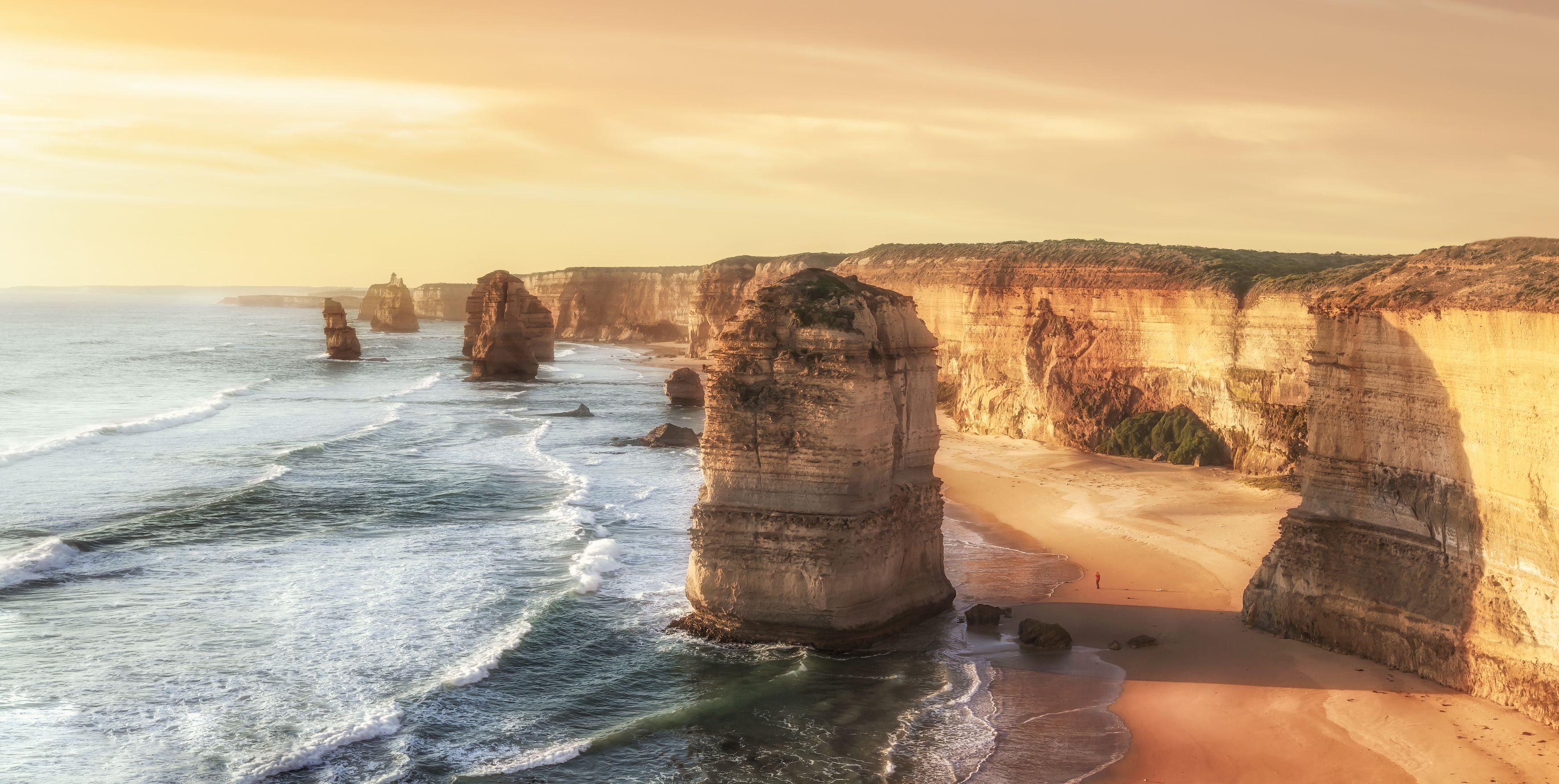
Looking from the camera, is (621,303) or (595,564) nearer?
(595,564)

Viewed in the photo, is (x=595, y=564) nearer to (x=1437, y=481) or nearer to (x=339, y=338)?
(x=1437, y=481)

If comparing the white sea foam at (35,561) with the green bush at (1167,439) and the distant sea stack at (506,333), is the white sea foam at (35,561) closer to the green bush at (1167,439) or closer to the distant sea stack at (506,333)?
the green bush at (1167,439)

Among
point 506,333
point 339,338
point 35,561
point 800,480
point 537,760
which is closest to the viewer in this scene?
point 537,760

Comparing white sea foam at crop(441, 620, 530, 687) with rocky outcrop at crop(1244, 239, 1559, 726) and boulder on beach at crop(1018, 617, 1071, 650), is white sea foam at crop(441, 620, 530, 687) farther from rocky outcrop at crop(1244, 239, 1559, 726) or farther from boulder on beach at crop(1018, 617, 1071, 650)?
rocky outcrop at crop(1244, 239, 1559, 726)

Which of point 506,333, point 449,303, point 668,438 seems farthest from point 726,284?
point 449,303

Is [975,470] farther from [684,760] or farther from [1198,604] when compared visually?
[684,760]

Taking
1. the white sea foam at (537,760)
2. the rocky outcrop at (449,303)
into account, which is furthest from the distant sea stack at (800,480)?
the rocky outcrop at (449,303)

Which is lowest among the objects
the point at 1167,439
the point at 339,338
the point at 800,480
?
the point at 339,338
